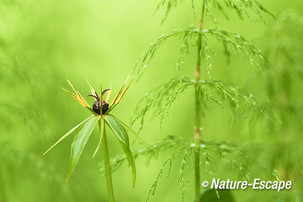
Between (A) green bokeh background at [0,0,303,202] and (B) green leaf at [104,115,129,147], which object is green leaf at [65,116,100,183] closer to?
(B) green leaf at [104,115,129,147]

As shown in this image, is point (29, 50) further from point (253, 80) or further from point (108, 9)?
point (253, 80)

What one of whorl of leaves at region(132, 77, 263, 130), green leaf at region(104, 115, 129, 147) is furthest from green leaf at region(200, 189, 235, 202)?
green leaf at region(104, 115, 129, 147)

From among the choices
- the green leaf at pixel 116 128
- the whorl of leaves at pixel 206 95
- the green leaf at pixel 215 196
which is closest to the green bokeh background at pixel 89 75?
the green leaf at pixel 215 196

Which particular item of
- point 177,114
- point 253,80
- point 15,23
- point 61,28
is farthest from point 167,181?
point 15,23

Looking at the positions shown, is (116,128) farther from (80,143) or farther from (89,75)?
Answer: (89,75)

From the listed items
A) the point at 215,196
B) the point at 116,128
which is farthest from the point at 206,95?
the point at 215,196

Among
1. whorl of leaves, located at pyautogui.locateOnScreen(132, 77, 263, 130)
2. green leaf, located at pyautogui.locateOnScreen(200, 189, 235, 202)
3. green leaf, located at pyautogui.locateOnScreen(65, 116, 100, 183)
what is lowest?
green leaf, located at pyautogui.locateOnScreen(200, 189, 235, 202)

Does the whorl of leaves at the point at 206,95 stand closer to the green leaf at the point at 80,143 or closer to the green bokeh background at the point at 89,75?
the green leaf at the point at 80,143

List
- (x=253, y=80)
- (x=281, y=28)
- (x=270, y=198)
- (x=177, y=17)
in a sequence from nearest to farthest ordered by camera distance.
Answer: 1. (x=270, y=198)
2. (x=281, y=28)
3. (x=253, y=80)
4. (x=177, y=17)

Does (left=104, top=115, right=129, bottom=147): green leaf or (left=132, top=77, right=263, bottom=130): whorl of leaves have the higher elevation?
(left=132, top=77, right=263, bottom=130): whorl of leaves
